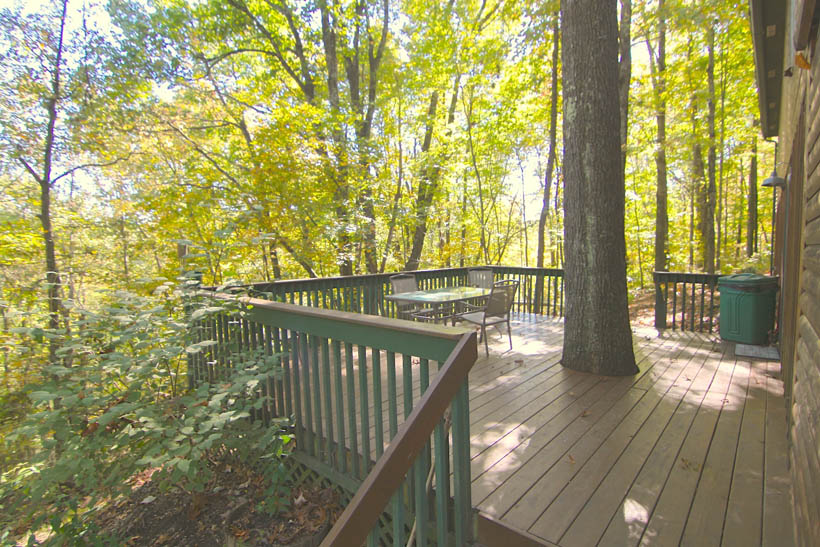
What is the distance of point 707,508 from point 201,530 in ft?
10.0

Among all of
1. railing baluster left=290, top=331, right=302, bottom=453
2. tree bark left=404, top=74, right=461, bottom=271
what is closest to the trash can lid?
railing baluster left=290, top=331, right=302, bottom=453

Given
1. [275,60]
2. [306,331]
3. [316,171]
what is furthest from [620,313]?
[275,60]

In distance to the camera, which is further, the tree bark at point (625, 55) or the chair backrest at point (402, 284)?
the tree bark at point (625, 55)

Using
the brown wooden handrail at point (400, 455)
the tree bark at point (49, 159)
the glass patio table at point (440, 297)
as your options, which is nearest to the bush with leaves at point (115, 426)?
the brown wooden handrail at point (400, 455)

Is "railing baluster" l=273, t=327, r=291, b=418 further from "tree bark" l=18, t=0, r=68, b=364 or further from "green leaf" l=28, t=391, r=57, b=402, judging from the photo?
"tree bark" l=18, t=0, r=68, b=364

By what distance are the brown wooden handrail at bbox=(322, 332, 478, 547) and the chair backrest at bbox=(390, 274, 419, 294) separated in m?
3.57

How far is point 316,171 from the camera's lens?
23.1ft

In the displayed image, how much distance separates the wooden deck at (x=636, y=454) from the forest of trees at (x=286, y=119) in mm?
4248

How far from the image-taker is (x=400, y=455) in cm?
120

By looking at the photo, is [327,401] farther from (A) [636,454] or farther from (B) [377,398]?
(A) [636,454]

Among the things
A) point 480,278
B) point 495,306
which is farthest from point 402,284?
point 480,278

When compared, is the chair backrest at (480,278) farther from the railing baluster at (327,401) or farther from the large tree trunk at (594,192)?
the railing baluster at (327,401)

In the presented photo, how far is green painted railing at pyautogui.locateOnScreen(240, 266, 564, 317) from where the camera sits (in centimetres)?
439

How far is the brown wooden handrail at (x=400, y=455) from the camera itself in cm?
101
